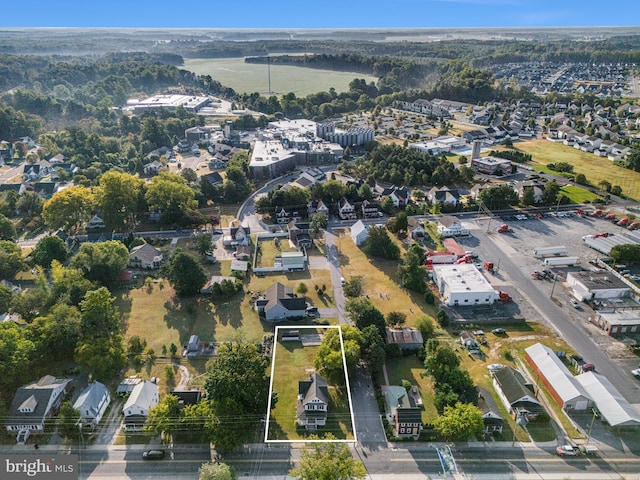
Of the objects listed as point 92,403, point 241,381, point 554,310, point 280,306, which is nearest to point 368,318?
point 280,306

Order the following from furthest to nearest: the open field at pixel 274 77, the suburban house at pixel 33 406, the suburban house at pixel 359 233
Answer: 1. the open field at pixel 274 77
2. the suburban house at pixel 359 233
3. the suburban house at pixel 33 406

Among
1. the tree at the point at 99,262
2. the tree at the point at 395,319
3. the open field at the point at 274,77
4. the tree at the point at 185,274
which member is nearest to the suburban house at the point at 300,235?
the tree at the point at 185,274

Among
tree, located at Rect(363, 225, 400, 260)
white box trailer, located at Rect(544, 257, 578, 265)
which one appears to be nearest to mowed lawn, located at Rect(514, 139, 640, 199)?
white box trailer, located at Rect(544, 257, 578, 265)

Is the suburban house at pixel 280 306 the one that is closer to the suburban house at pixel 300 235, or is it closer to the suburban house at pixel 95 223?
the suburban house at pixel 300 235

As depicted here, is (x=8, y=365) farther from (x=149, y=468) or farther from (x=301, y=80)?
(x=301, y=80)

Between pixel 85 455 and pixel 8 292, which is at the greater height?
pixel 8 292

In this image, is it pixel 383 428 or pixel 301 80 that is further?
pixel 301 80

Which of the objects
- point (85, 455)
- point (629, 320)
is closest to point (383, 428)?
point (85, 455)
